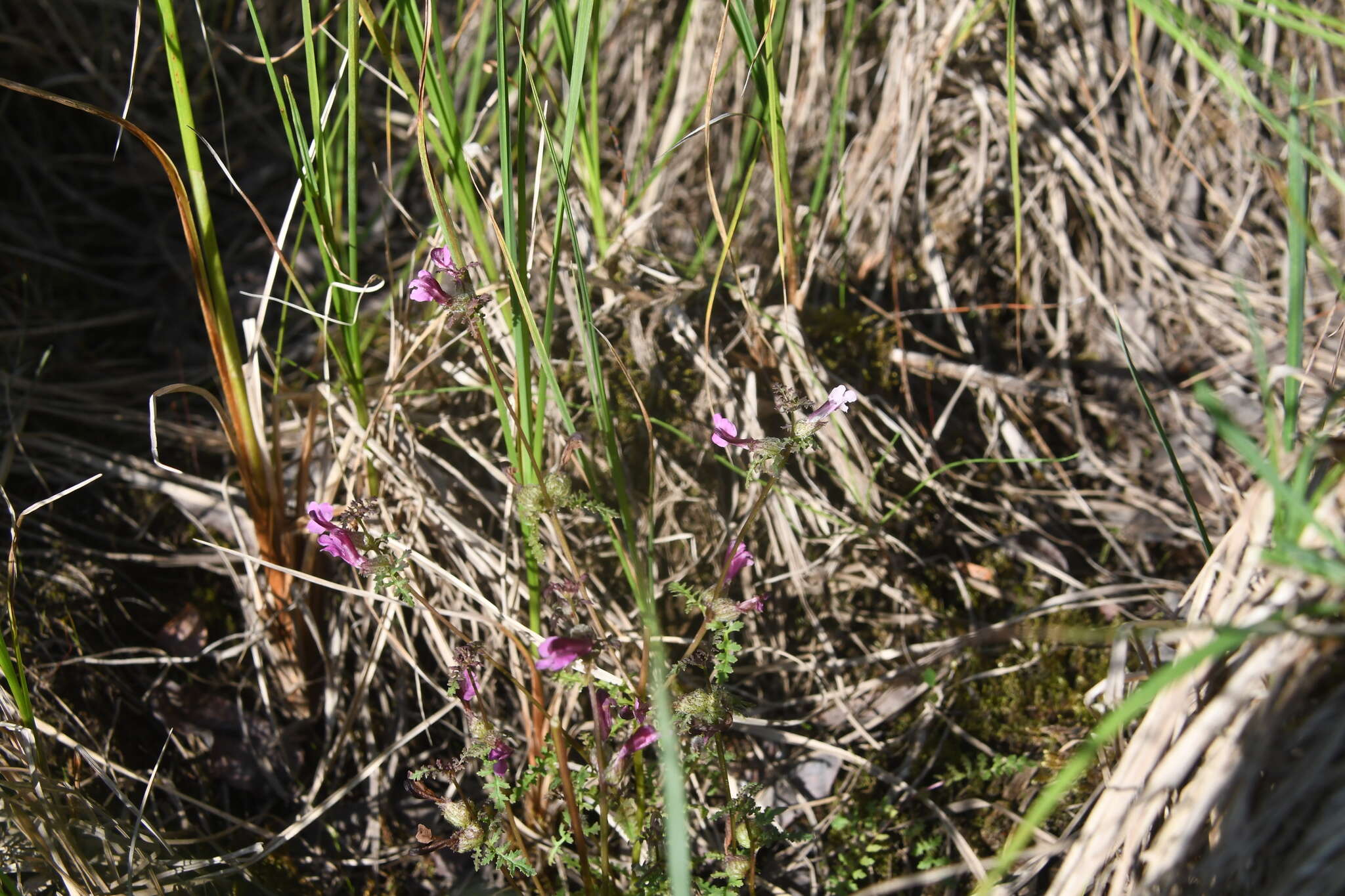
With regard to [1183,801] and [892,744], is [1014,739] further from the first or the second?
[1183,801]

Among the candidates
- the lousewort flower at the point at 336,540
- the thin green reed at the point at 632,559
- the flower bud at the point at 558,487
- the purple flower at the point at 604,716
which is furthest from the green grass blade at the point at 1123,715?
the lousewort flower at the point at 336,540

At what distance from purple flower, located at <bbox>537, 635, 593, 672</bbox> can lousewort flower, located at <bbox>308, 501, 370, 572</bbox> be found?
1.27ft

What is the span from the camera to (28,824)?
1486mm

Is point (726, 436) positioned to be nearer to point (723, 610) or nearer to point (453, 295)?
point (723, 610)

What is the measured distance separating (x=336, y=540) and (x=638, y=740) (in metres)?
0.62

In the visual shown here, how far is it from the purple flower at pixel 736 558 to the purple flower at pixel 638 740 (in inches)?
11.6

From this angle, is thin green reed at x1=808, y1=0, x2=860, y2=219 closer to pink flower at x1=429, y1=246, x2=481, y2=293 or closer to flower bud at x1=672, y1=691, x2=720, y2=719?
pink flower at x1=429, y1=246, x2=481, y2=293

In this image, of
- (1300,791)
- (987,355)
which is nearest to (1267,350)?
(987,355)

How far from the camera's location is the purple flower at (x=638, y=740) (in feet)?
4.87

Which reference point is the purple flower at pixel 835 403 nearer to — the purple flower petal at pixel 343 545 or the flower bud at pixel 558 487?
the flower bud at pixel 558 487

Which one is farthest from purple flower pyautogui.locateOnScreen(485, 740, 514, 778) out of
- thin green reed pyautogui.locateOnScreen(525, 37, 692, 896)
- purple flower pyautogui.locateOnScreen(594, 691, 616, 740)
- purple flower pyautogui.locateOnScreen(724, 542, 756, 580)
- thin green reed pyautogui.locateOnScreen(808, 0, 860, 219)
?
thin green reed pyautogui.locateOnScreen(808, 0, 860, 219)

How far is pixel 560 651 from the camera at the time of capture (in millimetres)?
1226

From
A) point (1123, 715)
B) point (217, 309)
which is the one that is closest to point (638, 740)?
point (1123, 715)

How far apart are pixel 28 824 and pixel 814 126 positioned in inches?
102
